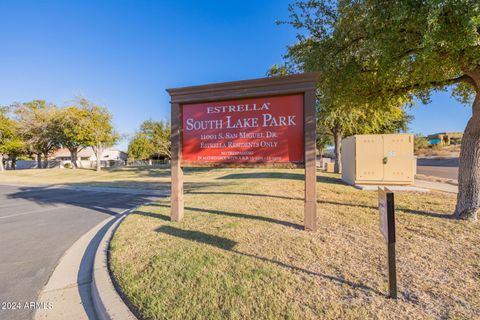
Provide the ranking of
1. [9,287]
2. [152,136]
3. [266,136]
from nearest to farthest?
[9,287]
[266,136]
[152,136]

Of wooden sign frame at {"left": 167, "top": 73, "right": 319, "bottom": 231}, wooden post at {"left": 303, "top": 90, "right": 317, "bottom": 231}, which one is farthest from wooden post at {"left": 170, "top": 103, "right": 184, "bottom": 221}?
wooden post at {"left": 303, "top": 90, "right": 317, "bottom": 231}

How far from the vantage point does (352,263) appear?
10.8 feet

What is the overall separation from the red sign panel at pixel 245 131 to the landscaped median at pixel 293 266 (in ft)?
5.06

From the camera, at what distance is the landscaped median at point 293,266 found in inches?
94.7

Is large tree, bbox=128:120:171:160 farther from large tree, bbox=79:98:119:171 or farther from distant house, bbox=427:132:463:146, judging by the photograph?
distant house, bbox=427:132:463:146

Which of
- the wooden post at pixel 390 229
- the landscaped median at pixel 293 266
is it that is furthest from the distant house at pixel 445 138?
the wooden post at pixel 390 229

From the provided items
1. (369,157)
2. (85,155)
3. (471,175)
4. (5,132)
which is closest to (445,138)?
(369,157)

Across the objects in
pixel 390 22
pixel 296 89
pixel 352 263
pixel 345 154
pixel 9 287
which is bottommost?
pixel 9 287

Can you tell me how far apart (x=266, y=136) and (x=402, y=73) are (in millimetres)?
4410

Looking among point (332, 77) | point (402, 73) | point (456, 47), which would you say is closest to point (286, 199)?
point (332, 77)

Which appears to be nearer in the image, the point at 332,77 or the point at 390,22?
the point at 390,22

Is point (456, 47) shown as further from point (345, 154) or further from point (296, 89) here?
point (345, 154)

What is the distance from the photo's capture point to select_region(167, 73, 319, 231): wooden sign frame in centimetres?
450

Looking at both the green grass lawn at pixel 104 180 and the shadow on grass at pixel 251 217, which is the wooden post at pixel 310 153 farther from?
the green grass lawn at pixel 104 180
